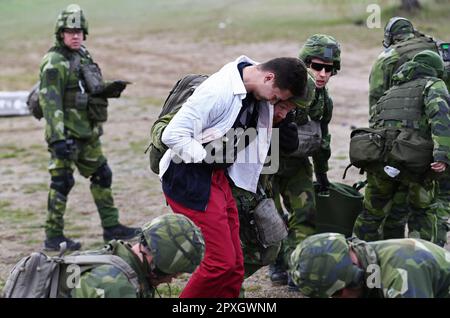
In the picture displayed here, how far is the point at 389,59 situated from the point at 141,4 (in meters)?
29.3

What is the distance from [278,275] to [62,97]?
2691mm

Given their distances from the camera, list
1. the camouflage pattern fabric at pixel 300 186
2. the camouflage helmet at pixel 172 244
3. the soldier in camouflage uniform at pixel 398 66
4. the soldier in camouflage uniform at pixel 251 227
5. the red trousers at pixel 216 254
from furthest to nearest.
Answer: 1. the soldier in camouflage uniform at pixel 398 66
2. the camouflage pattern fabric at pixel 300 186
3. the soldier in camouflage uniform at pixel 251 227
4. the red trousers at pixel 216 254
5. the camouflage helmet at pixel 172 244

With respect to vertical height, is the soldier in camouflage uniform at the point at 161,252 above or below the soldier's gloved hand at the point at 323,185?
above

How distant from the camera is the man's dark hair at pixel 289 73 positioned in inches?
208

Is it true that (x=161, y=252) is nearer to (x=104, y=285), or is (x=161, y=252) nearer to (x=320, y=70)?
(x=104, y=285)

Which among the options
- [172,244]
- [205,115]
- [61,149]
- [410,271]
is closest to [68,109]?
[61,149]

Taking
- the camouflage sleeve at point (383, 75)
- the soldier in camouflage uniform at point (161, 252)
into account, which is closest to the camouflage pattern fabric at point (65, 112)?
the camouflage sleeve at point (383, 75)

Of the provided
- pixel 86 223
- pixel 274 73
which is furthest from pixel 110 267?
pixel 86 223

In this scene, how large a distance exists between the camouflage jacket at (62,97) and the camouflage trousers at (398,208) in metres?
2.80

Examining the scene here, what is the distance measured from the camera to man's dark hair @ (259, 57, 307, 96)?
5.29 meters

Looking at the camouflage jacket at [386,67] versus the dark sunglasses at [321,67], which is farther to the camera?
the camouflage jacket at [386,67]

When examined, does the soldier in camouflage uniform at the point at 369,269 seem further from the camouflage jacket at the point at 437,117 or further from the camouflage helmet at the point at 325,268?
the camouflage jacket at the point at 437,117

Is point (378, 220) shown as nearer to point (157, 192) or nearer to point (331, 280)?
point (331, 280)

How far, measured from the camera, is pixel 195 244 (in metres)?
4.74
